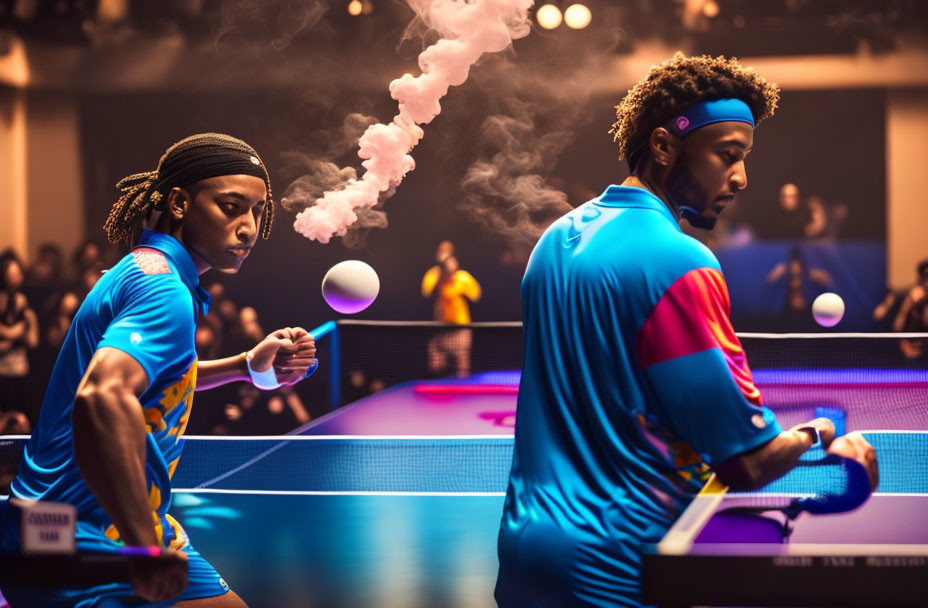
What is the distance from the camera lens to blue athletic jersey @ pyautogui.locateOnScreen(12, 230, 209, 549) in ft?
7.23

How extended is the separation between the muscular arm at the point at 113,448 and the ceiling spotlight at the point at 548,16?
12.6 m

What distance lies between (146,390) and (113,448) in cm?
22

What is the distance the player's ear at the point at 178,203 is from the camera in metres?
2.59


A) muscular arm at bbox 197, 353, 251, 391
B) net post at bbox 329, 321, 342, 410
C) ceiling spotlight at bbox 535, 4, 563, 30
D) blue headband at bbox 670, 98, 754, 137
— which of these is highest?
ceiling spotlight at bbox 535, 4, 563, 30

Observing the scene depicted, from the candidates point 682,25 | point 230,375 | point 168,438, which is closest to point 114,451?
point 168,438

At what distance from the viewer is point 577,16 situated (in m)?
14.5

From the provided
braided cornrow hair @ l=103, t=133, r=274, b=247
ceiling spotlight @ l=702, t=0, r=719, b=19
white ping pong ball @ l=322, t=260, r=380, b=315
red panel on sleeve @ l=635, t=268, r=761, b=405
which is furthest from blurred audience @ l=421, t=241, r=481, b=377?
red panel on sleeve @ l=635, t=268, r=761, b=405

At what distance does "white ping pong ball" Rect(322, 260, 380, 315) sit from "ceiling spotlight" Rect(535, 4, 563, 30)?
9.35 meters

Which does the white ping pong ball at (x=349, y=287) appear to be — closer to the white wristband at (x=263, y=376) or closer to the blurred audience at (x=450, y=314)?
the white wristband at (x=263, y=376)

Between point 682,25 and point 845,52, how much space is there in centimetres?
241

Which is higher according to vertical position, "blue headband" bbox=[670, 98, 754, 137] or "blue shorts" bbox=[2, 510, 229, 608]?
"blue headband" bbox=[670, 98, 754, 137]

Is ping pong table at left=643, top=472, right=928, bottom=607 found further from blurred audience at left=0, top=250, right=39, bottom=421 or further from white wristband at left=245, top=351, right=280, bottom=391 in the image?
blurred audience at left=0, top=250, right=39, bottom=421

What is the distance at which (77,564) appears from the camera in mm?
1500

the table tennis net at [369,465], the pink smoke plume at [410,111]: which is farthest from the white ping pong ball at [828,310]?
the pink smoke plume at [410,111]
